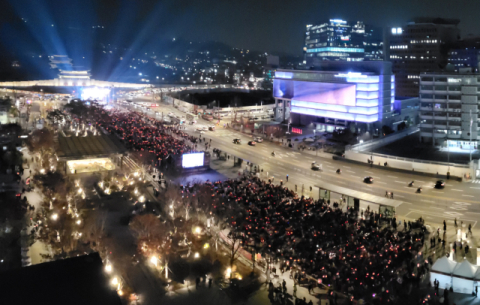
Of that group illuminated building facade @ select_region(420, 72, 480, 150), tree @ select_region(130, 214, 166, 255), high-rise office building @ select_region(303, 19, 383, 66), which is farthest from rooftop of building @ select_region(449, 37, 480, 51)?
tree @ select_region(130, 214, 166, 255)

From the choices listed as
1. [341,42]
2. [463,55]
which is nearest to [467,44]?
[463,55]

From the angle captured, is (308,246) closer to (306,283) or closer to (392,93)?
(306,283)

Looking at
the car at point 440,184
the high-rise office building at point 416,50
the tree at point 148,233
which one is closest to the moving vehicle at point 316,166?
the car at point 440,184

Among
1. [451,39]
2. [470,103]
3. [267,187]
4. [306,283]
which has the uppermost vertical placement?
[451,39]

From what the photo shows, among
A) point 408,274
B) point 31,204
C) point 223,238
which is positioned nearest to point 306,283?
point 408,274

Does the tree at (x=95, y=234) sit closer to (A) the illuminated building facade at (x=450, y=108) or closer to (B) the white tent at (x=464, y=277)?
(B) the white tent at (x=464, y=277)

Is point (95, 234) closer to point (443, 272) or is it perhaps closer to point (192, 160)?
point (443, 272)
